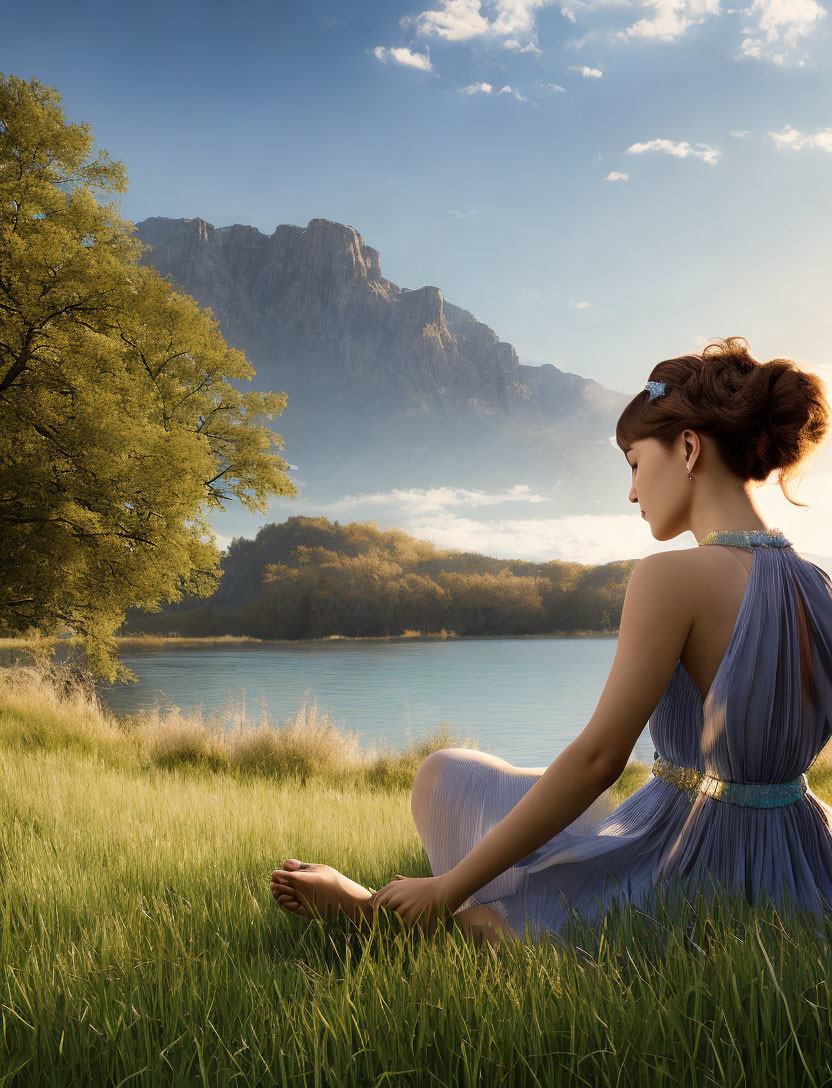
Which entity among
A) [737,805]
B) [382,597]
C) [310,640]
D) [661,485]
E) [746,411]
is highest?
[746,411]

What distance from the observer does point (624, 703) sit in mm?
1156

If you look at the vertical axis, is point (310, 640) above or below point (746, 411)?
below

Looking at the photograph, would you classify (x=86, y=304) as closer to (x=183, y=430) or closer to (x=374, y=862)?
(x=183, y=430)

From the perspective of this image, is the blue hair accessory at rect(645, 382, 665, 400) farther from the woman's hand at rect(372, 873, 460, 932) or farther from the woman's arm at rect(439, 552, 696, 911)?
the woman's hand at rect(372, 873, 460, 932)

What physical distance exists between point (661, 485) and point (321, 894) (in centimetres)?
119

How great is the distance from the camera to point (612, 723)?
116cm

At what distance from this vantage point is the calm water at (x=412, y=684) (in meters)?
14.2

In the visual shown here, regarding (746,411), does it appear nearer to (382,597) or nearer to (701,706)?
(701,706)

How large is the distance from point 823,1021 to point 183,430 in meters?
10.2

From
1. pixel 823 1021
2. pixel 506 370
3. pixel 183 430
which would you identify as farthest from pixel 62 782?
pixel 506 370

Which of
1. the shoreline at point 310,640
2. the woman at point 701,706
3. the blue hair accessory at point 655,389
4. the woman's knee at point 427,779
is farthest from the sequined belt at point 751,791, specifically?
the shoreline at point 310,640

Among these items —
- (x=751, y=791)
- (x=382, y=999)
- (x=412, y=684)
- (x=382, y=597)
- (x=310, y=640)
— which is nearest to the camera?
(x=382, y=999)

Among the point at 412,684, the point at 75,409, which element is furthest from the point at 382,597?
the point at 75,409

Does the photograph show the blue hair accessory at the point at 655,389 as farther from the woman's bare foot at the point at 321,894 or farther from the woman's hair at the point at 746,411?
the woman's bare foot at the point at 321,894
